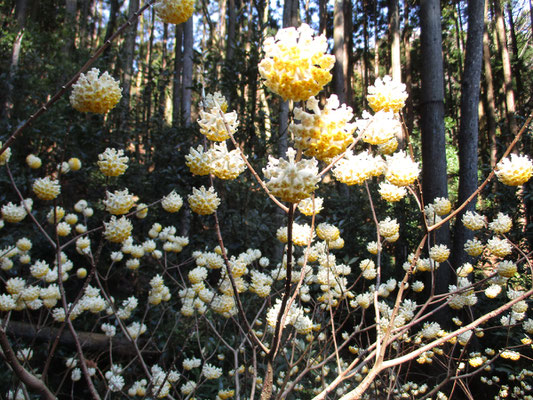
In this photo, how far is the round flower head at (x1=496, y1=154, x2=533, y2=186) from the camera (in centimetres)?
98

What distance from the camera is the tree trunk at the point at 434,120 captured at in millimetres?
3084

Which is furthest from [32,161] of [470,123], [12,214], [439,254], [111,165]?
[470,123]

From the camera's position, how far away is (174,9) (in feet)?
2.99

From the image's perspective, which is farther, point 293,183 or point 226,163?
point 226,163

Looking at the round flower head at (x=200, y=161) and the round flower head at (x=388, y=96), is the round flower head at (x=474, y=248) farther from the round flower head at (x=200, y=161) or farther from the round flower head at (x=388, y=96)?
the round flower head at (x=200, y=161)

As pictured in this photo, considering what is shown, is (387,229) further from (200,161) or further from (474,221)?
(200,161)

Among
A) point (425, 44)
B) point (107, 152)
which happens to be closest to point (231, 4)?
point (425, 44)

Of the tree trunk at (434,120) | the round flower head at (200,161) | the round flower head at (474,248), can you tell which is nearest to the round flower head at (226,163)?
the round flower head at (200,161)

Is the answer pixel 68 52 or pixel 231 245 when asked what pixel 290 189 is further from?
pixel 68 52

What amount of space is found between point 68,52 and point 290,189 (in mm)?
8019

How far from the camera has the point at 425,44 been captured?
128 inches

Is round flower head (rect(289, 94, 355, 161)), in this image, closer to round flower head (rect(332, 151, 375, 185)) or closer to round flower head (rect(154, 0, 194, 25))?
round flower head (rect(332, 151, 375, 185))

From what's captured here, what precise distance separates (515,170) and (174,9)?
3.42 ft

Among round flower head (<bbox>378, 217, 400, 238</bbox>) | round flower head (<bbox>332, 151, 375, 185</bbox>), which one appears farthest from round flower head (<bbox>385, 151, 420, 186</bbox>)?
round flower head (<bbox>378, 217, 400, 238</bbox>)
